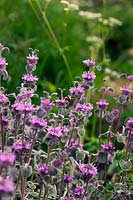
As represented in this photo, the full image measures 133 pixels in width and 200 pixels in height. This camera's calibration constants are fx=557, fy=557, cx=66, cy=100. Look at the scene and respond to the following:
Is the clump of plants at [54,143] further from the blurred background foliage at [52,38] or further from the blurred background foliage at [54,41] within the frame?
the blurred background foliage at [54,41]

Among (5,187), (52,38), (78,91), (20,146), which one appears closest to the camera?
(5,187)

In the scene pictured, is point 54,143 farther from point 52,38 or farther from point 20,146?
point 52,38

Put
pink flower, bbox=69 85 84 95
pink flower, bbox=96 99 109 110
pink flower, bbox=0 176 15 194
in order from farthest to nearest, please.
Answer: pink flower, bbox=96 99 109 110, pink flower, bbox=69 85 84 95, pink flower, bbox=0 176 15 194

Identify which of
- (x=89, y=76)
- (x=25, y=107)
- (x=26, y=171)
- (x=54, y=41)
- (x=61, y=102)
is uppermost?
(x=54, y=41)

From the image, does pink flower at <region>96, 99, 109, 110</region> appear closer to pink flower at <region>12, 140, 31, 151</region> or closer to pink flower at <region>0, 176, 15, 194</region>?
pink flower at <region>12, 140, 31, 151</region>

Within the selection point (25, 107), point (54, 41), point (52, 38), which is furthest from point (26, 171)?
point (52, 38)

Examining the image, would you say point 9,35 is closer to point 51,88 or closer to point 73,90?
point 51,88

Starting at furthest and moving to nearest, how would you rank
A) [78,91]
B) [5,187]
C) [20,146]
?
1. [78,91]
2. [20,146]
3. [5,187]

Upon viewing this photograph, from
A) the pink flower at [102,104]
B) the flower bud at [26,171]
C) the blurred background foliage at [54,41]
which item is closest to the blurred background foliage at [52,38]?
the blurred background foliage at [54,41]

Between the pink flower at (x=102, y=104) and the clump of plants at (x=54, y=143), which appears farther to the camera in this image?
the pink flower at (x=102, y=104)

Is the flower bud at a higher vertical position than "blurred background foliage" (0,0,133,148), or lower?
lower

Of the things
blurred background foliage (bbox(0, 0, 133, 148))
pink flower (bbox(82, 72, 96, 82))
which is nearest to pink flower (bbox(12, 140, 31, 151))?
pink flower (bbox(82, 72, 96, 82))

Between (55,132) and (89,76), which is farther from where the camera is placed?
(89,76)

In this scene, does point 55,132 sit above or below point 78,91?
below
